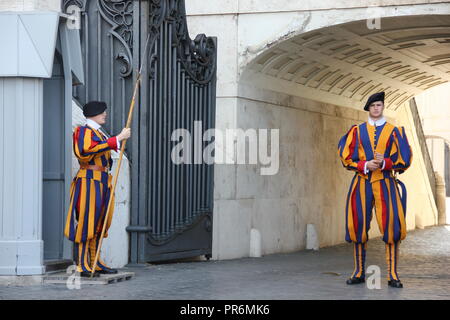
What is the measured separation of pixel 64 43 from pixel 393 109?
1181 cm

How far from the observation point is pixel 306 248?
52.4 ft

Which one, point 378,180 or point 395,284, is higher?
point 378,180

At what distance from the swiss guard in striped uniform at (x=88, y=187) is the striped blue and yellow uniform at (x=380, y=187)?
2.32 m

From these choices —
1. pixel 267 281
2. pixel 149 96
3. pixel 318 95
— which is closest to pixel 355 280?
pixel 267 281

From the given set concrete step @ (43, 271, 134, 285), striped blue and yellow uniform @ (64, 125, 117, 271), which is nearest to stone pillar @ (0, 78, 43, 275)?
concrete step @ (43, 271, 134, 285)

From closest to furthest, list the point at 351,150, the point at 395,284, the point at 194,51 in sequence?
the point at 395,284, the point at 351,150, the point at 194,51

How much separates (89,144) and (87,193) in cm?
49

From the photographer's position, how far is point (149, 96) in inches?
448

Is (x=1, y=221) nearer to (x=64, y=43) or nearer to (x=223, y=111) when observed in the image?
(x=64, y=43)

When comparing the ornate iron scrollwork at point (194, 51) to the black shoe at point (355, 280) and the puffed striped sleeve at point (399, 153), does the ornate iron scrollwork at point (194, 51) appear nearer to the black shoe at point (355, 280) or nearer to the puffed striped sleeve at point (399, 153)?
the puffed striped sleeve at point (399, 153)

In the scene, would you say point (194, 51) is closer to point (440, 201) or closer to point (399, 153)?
point (399, 153)

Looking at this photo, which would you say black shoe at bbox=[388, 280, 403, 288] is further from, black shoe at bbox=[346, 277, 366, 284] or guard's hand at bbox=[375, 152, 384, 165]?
guard's hand at bbox=[375, 152, 384, 165]

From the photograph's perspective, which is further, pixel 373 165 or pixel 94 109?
pixel 94 109
